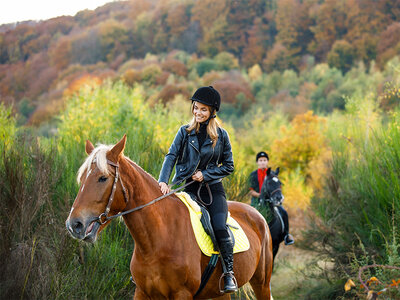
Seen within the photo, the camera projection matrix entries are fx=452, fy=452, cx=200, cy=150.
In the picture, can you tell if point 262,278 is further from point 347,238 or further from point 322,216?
point 322,216

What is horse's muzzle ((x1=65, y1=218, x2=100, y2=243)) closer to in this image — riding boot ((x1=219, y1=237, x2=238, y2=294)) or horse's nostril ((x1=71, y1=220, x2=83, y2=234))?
horse's nostril ((x1=71, y1=220, x2=83, y2=234))

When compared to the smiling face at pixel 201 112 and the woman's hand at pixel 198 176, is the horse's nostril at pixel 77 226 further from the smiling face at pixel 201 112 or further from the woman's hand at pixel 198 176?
the smiling face at pixel 201 112

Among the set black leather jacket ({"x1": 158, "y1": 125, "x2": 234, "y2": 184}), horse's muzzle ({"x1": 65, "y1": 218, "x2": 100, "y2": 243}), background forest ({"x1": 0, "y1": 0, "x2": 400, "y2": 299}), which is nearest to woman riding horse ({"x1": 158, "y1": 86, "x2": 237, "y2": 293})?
black leather jacket ({"x1": 158, "y1": 125, "x2": 234, "y2": 184})

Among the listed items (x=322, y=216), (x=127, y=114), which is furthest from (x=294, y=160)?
(x=322, y=216)

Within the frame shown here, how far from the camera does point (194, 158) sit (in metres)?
4.41

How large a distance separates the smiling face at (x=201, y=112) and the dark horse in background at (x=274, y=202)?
14.1 ft

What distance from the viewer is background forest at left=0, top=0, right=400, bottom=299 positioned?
18.9ft

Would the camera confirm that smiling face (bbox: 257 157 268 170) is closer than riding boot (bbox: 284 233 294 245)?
No

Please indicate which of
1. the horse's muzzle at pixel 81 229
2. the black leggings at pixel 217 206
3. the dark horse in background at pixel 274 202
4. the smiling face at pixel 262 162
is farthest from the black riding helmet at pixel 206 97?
the smiling face at pixel 262 162

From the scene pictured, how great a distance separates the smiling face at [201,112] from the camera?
14.6 feet

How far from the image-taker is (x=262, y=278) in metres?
5.40

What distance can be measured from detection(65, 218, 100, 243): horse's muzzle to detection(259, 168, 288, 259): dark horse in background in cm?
539

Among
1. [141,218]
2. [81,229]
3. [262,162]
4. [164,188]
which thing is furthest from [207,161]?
[262,162]

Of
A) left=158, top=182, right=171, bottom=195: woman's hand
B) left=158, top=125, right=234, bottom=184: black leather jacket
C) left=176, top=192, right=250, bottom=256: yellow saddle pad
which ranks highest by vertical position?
left=158, top=125, right=234, bottom=184: black leather jacket
